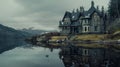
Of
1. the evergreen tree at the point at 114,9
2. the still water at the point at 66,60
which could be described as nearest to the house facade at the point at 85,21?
the evergreen tree at the point at 114,9

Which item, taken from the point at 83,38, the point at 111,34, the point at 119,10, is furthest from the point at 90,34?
the point at 119,10

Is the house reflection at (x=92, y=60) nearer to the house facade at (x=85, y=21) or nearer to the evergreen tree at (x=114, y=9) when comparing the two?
the house facade at (x=85, y=21)

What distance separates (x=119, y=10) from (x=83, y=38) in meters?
28.1

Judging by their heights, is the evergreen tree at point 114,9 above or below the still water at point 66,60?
above

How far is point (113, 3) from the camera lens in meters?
130

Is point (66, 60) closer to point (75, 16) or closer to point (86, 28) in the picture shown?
point (86, 28)

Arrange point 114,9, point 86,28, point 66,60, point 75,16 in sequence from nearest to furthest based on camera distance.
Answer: point 66,60 → point 86,28 → point 114,9 → point 75,16

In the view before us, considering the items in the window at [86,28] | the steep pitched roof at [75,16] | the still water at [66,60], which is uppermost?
the steep pitched roof at [75,16]

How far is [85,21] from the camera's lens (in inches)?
Answer: 5022

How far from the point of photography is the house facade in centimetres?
12488

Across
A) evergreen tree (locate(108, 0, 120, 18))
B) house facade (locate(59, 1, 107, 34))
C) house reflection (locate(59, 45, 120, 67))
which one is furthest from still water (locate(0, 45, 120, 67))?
evergreen tree (locate(108, 0, 120, 18))

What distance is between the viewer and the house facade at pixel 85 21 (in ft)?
410

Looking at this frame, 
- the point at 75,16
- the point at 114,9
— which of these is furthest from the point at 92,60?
the point at 75,16

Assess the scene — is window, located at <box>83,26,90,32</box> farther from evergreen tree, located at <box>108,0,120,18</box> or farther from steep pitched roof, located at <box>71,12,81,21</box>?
evergreen tree, located at <box>108,0,120,18</box>
